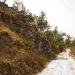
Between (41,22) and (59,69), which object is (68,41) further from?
(59,69)

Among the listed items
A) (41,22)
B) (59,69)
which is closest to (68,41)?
(41,22)

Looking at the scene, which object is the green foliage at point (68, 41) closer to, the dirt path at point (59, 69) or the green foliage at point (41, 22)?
the green foliage at point (41, 22)

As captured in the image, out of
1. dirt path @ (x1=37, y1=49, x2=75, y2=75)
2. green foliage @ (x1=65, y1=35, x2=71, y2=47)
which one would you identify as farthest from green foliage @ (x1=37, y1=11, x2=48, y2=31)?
green foliage @ (x1=65, y1=35, x2=71, y2=47)

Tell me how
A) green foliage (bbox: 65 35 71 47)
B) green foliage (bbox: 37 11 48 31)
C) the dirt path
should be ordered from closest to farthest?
the dirt path → green foliage (bbox: 37 11 48 31) → green foliage (bbox: 65 35 71 47)

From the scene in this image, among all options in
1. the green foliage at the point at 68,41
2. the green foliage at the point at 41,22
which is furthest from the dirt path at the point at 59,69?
the green foliage at the point at 68,41

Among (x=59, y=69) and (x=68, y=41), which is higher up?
(x=59, y=69)

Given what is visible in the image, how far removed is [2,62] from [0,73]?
85.0 inches

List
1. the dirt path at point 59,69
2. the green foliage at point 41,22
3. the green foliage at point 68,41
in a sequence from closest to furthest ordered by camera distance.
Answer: the dirt path at point 59,69 < the green foliage at point 41,22 < the green foliage at point 68,41

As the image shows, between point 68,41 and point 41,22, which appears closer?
point 41,22

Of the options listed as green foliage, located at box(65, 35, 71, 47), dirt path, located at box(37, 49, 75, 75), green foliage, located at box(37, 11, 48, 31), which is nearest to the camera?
dirt path, located at box(37, 49, 75, 75)

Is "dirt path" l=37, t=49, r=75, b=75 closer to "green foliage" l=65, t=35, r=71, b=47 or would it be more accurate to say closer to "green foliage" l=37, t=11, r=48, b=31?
"green foliage" l=37, t=11, r=48, b=31

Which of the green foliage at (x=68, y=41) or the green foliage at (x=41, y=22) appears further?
the green foliage at (x=68, y=41)

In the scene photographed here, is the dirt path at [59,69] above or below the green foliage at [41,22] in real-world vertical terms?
below

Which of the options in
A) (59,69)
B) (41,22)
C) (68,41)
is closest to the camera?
(59,69)
